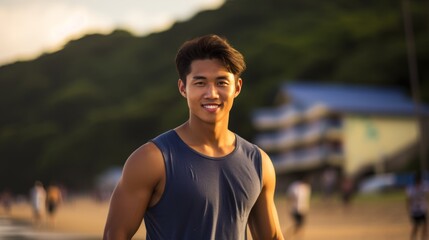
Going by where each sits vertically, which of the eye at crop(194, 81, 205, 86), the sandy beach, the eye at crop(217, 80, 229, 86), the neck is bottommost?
the sandy beach

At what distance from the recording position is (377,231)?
28000mm

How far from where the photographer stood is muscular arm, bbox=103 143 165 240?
2611 mm

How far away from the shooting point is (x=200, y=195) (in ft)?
8.63

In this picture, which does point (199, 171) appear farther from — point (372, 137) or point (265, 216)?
point (372, 137)

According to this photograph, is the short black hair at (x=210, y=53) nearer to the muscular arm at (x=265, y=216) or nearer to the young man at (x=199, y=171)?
the young man at (x=199, y=171)

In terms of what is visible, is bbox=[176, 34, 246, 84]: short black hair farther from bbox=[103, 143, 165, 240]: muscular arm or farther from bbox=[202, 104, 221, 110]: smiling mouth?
bbox=[103, 143, 165, 240]: muscular arm

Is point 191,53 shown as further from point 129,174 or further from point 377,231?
point 377,231

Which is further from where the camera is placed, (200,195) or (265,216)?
(265,216)

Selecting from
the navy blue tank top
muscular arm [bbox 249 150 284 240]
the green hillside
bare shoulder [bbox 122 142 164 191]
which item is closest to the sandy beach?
muscular arm [bbox 249 150 284 240]

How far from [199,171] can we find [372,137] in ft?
217

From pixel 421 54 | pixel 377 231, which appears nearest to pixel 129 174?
pixel 377 231

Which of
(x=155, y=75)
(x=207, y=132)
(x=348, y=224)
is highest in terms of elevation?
(x=155, y=75)

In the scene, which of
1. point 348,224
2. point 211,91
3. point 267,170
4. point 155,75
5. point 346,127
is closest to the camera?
point 211,91

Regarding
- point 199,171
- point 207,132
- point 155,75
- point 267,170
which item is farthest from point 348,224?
point 155,75
